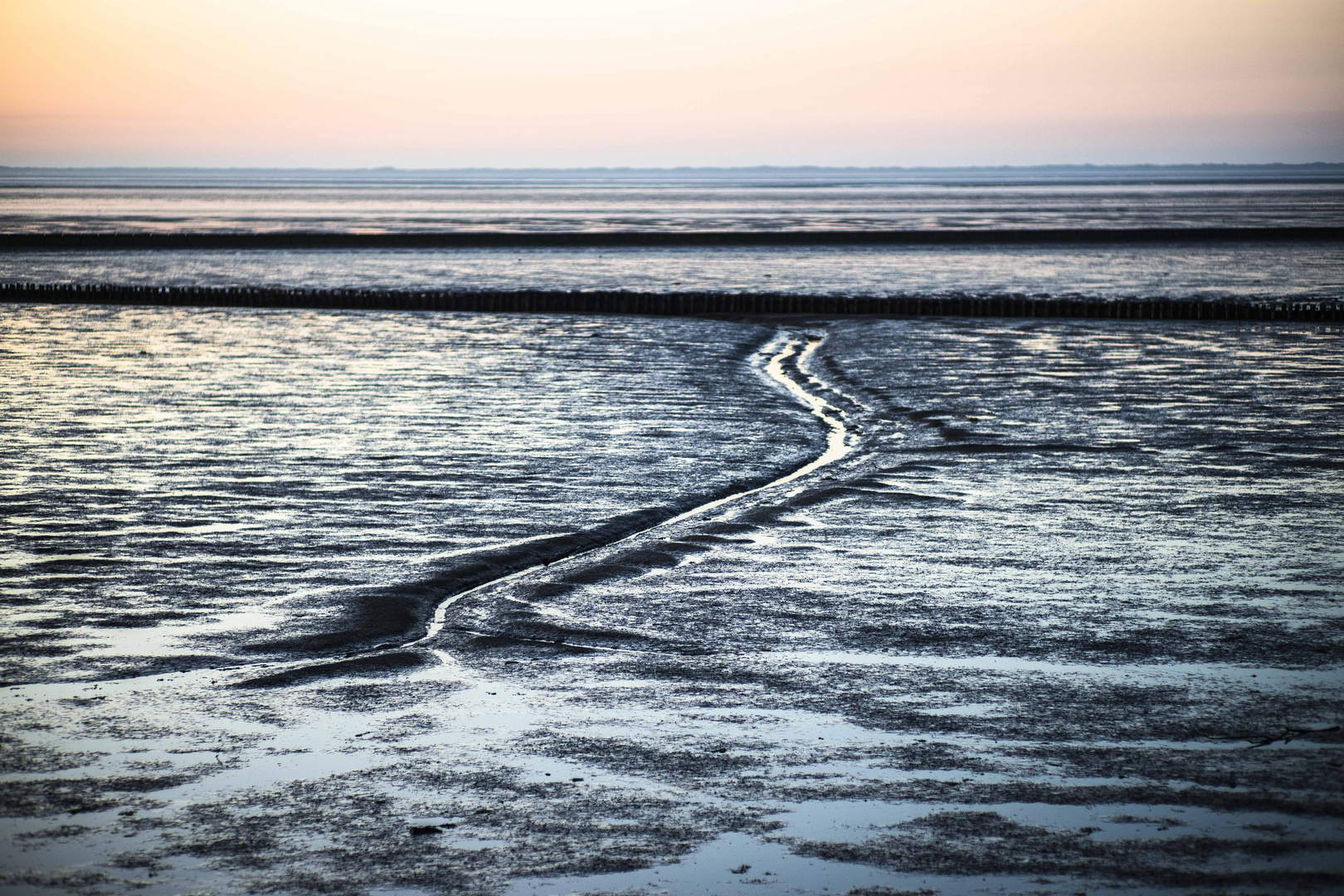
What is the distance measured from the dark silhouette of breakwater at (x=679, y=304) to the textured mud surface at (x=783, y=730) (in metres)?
19.7

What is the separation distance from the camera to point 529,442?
14625 mm

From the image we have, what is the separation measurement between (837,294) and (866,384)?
1774 centimetres

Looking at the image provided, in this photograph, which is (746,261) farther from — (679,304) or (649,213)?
(649,213)

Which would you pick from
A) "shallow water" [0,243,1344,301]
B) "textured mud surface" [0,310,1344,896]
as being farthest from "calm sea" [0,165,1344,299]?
"textured mud surface" [0,310,1344,896]

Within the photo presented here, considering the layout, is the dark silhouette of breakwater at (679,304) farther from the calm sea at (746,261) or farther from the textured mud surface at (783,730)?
the textured mud surface at (783,730)

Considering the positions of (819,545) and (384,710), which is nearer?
(384,710)

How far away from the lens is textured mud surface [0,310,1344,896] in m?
5.11

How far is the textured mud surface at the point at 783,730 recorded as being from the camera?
5105 millimetres

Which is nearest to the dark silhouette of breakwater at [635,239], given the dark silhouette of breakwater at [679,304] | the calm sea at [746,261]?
the calm sea at [746,261]

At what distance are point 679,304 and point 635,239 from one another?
1507 inches

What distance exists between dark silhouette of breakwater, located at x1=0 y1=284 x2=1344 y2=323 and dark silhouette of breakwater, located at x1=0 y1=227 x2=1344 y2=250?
2872cm

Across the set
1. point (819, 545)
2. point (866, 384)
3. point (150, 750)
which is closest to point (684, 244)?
point (866, 384)

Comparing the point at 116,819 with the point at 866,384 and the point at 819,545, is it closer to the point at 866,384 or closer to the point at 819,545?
the point at 819,545

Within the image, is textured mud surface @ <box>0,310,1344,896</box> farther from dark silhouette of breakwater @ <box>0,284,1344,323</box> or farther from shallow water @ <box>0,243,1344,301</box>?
shallow water @ <box>0,243,1344,301</box>
